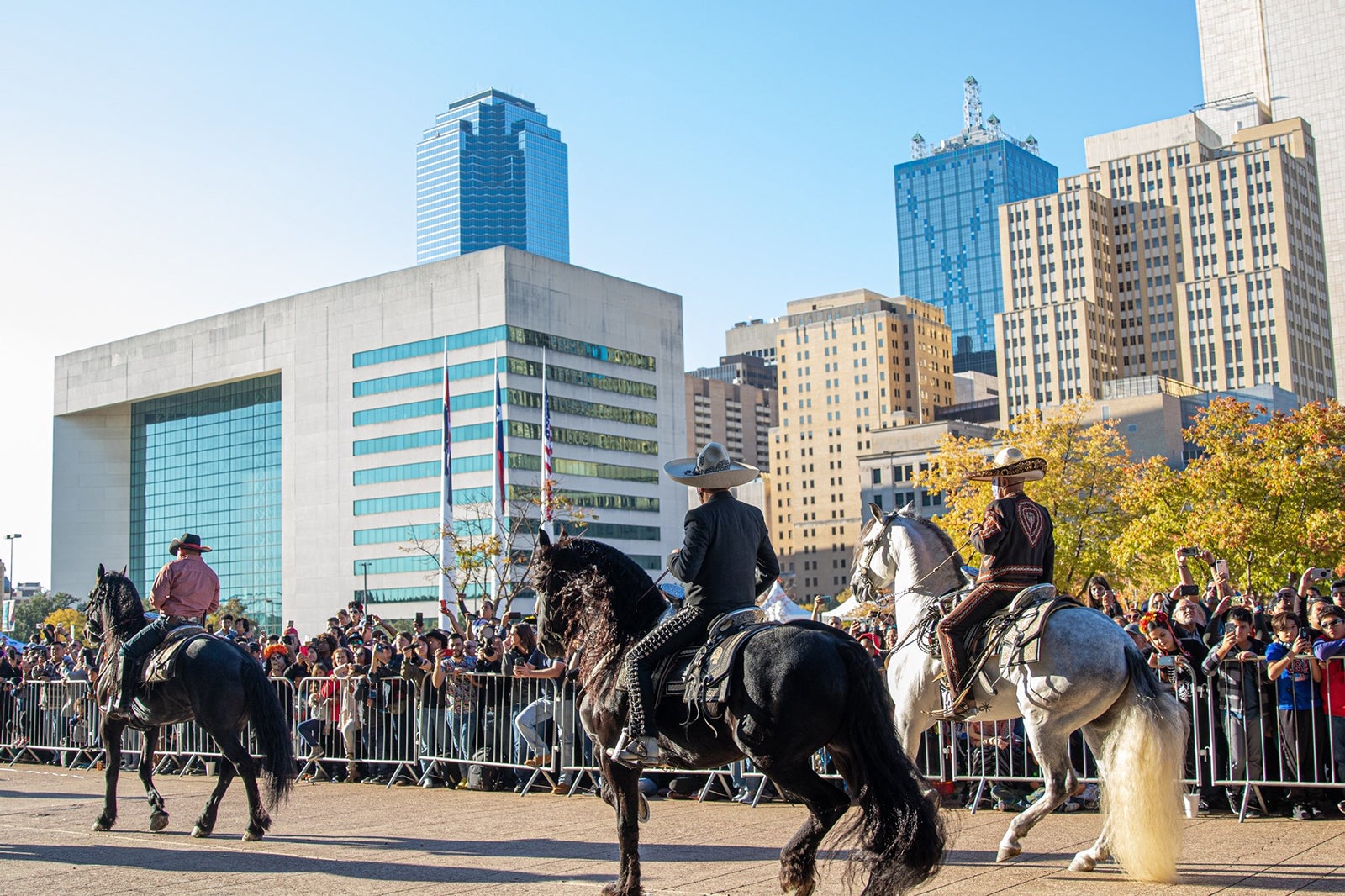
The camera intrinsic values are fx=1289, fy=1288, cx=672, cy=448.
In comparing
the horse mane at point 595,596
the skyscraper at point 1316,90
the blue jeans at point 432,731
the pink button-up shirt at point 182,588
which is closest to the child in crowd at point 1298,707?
the horse mane at point 595,596

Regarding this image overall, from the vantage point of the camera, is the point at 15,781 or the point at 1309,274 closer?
the point at 15,781

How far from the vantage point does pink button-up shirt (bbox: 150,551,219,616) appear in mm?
11734

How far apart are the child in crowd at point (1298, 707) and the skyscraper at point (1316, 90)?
173 metres

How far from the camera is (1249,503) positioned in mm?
43125

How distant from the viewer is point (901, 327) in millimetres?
184250

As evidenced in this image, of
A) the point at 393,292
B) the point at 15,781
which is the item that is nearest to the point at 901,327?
the point at 393,292

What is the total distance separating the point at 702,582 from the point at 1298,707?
615cm

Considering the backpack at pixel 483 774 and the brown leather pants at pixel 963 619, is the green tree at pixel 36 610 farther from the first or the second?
the brown leather pants at pixel 963 619

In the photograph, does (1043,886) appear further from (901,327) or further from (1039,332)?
(901,327)

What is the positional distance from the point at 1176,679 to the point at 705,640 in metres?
5.85

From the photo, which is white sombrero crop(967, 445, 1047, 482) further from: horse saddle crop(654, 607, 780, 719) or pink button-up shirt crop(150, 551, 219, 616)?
pink button-up shirt crop(150, 551, 219, 616)

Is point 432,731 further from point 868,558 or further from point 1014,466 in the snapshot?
point 1014,466

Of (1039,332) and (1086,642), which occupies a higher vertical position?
(1039,332)

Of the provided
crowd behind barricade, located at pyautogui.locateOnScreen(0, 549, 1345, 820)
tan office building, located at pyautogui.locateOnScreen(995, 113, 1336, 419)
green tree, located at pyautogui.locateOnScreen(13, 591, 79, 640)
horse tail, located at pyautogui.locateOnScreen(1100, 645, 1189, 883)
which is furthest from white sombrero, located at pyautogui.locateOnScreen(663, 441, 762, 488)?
tan office building, located at pyautogui.locateOnScreen(995, 113, 1336, 419)
